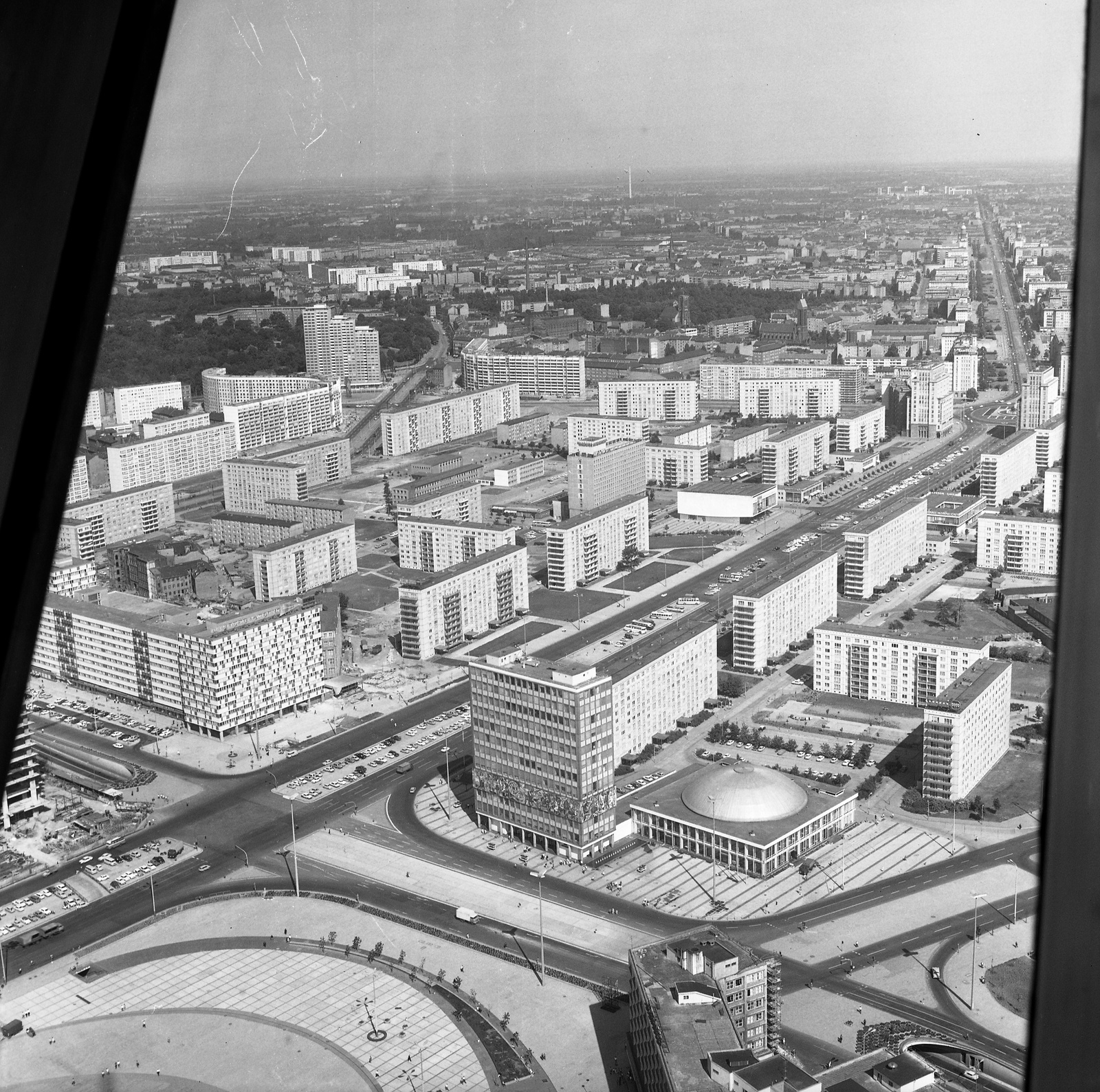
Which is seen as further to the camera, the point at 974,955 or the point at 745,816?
the point at 745,816

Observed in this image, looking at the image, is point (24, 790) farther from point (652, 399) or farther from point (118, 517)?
point (652, 399)

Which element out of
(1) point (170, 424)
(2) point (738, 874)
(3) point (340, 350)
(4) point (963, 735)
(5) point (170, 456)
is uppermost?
(3) point (340, 350)

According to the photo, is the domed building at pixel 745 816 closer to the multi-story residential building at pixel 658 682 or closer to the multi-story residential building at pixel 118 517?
the multi-story residential building at pixel 658 682

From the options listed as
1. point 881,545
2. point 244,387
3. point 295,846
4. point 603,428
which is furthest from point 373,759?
point 244,387

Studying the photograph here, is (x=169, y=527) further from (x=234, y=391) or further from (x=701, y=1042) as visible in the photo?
(x=701, y=1042)

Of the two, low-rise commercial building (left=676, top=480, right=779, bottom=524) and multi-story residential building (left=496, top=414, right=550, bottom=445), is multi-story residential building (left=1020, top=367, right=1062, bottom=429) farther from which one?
multi-story residential building (left=496, top=414, right=550, bottom=445)
